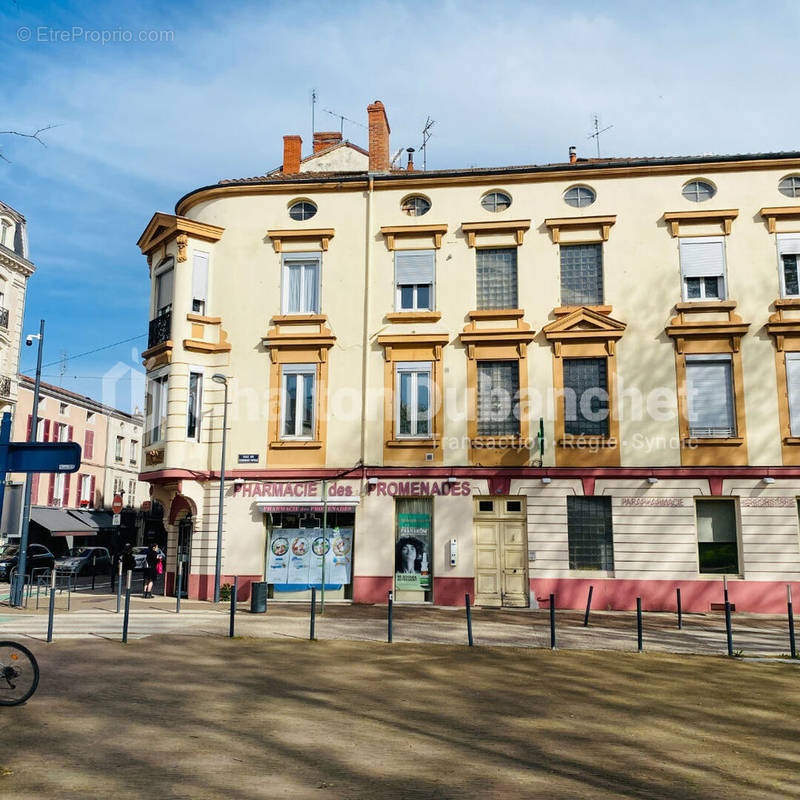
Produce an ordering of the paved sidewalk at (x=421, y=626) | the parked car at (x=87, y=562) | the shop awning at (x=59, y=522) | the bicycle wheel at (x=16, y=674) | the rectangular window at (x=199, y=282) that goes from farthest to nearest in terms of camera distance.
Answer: the shop awning at (x=59, y=522), the parked car at (x=87, y=562), the rectangular window at (x=199, y=282), the paved sidewalk at (x=421, y=626), the bicycle wheel at (x=16, y=674)

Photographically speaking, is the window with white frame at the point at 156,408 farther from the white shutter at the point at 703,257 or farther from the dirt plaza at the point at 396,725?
the white shutter at the point at 703,257

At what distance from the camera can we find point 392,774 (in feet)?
23.1

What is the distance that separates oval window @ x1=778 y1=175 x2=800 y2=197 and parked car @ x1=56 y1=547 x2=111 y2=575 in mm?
28056

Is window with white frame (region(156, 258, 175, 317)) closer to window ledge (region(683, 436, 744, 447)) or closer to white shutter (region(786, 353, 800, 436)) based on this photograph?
window ledge (region(683, 436, 744, 447))

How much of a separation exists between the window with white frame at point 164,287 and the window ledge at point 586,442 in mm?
12014

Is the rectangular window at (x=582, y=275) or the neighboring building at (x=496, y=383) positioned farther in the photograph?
the rectangular window at (x=582, y=275)

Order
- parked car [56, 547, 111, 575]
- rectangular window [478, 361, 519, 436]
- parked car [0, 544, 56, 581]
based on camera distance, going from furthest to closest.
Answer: parked car [56, 547, 111, 575] < parked car [0, 544, 56, 581] < rectangular window [478, 361, 519, 436]

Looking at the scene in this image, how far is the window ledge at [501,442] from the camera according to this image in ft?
70.4

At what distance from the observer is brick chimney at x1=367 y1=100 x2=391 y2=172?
2459 cm

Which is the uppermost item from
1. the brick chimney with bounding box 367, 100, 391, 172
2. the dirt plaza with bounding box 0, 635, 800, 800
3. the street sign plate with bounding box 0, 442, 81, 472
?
the brick chimney with bounding box 367, 100, 391, 172

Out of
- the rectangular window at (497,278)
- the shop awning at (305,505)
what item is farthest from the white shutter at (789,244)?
the shop awning at (305,505)

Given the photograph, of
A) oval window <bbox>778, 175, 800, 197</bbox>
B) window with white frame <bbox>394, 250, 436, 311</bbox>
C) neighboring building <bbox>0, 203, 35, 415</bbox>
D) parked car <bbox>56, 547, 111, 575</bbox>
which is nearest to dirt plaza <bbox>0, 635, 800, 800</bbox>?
window with white frame <bbox>394, 250, 436, 311</bbox>

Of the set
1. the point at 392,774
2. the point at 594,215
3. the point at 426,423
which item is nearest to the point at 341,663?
the point at 392,774

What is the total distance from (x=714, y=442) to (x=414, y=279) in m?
9.39
